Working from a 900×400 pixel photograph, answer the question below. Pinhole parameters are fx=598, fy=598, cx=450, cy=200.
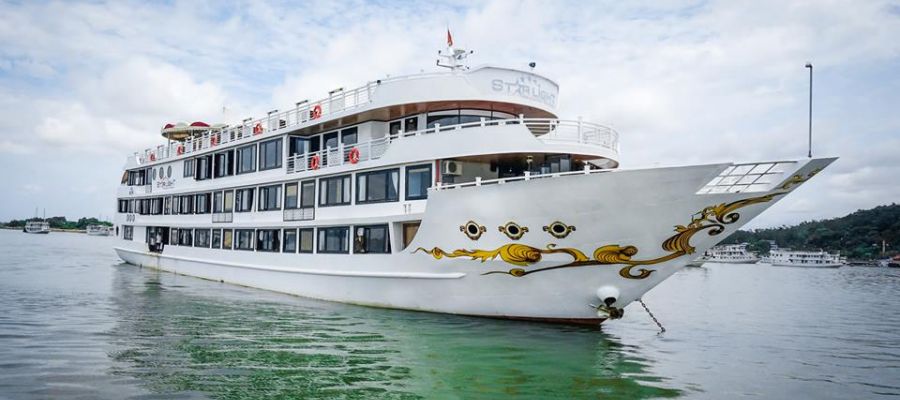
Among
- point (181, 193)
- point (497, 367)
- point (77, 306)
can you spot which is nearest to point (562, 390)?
point (497, 367)

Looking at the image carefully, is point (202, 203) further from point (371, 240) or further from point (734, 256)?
point (734, 256)

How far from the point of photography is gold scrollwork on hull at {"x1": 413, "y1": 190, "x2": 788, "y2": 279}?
11359 millimetres

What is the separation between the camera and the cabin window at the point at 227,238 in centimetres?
2250

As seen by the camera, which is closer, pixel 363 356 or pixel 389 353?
pixel 363 356

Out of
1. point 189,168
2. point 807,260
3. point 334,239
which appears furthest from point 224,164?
point 807,260

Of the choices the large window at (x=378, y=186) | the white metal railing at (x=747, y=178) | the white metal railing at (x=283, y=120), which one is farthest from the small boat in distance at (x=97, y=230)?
the white metal railing at (x=747, y=178)

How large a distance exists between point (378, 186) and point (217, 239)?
10.7 m

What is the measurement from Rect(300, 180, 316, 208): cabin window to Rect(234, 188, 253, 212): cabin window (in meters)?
3.65

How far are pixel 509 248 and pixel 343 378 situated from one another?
4943 mm

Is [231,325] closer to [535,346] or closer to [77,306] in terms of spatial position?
[77,306]

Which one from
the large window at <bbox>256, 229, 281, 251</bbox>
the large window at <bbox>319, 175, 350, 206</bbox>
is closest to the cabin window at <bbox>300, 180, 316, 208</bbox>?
the large window at <bbox>319, 175, 350, 206</bbox>

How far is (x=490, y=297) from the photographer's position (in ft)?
44.3

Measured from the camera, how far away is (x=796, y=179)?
34.9ft

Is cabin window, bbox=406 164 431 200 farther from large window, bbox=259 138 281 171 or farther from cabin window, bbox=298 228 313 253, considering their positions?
large window, bbox=259 138 281 171
